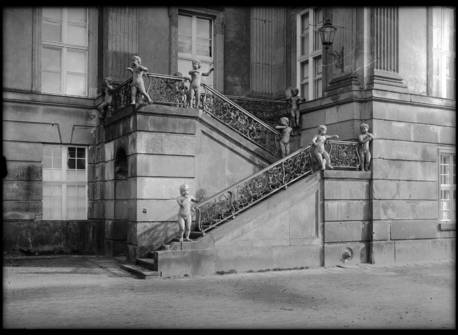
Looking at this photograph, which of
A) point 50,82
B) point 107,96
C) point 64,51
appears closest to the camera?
point 107,96

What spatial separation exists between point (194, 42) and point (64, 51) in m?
4.30

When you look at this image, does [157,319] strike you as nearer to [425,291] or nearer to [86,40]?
[425,291]

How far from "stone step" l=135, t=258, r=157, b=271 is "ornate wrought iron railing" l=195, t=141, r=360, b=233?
1.33 m

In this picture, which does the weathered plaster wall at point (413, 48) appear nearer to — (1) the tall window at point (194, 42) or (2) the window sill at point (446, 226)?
(2) the window sill at point (446, 226)

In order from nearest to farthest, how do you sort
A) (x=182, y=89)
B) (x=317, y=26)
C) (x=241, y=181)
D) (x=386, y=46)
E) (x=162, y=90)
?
(x=241, y=181), (x=162, y=90), (x=182, y=89), (x=386, y=46), (x=317, y=26)

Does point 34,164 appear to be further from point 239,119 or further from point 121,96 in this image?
point 239,119

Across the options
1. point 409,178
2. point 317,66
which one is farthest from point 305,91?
point 409,178

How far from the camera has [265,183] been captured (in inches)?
527

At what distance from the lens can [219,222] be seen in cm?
1252

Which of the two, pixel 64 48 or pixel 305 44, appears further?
pixel 305 44

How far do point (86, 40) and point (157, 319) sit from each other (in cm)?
1160
